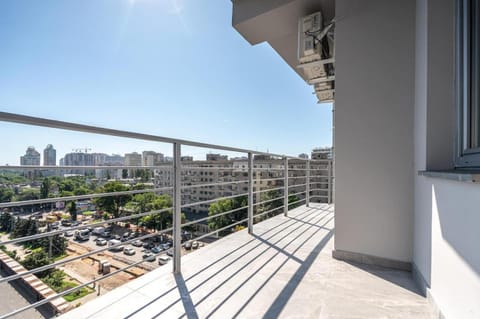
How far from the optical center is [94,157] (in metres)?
1.35

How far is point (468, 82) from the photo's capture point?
104 centimetres

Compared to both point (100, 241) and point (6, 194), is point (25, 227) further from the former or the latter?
point (100, 241)

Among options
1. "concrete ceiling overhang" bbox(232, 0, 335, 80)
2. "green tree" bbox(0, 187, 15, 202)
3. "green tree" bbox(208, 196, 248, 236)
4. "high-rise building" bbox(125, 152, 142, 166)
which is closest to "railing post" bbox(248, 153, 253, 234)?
"green tree" bbox(208, 196, 248, 236)

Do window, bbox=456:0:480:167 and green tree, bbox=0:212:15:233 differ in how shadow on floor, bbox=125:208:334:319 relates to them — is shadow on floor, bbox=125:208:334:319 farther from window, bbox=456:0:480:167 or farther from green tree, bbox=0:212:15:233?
window, bbox=456:0:480:167

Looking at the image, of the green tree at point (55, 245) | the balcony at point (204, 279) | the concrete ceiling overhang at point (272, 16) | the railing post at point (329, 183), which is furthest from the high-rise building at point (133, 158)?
the railing post at point (329, 183)

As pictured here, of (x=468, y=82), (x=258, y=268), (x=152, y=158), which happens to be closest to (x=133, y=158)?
(x=152, y=158)

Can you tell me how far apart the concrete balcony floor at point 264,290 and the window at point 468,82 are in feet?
2.76

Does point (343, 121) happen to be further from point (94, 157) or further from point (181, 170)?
point (94, 157)

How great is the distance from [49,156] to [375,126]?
6.74 ft

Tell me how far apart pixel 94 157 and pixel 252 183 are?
155 centimetres

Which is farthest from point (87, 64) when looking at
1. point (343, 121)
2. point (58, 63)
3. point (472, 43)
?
point (472, 43)

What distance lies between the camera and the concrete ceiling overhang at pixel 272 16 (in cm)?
240

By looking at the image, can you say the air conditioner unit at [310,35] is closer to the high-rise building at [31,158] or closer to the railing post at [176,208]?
the railing post at [176,208]

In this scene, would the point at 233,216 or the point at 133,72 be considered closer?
the point at 233,216
